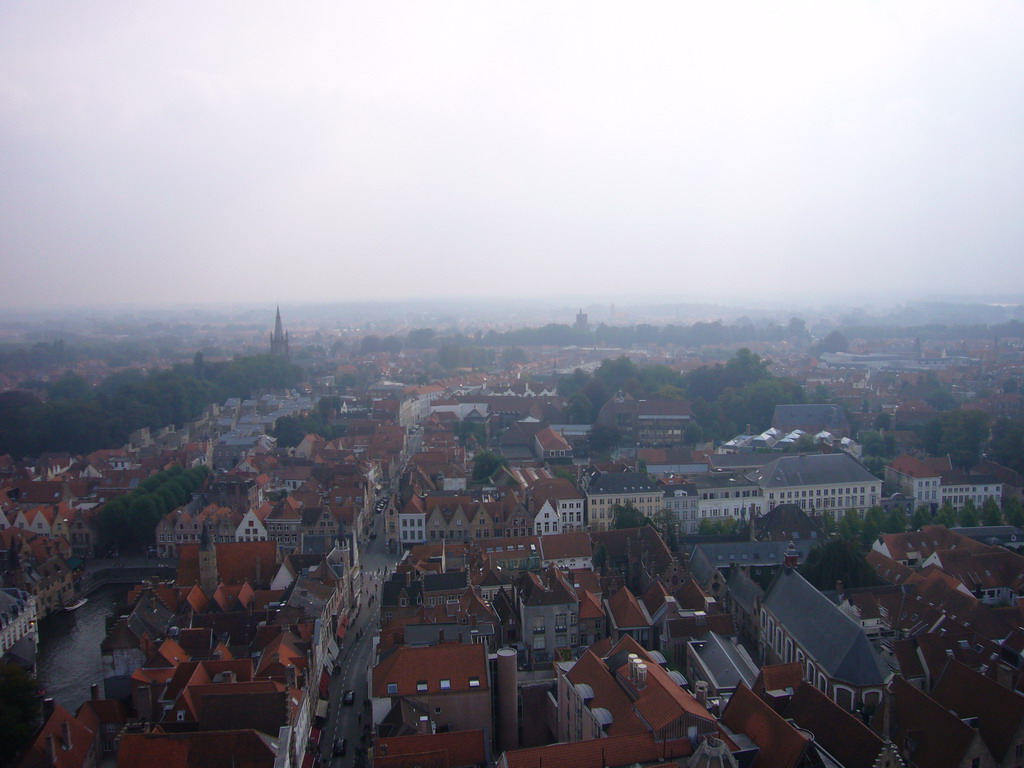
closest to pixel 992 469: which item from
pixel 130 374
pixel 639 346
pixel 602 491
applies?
pixel 602 491

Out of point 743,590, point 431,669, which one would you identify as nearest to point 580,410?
point 743,590

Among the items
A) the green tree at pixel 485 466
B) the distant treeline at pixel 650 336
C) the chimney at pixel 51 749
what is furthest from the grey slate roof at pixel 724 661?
the distant treeline at pixel 650 336

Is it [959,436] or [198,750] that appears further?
[959,436]

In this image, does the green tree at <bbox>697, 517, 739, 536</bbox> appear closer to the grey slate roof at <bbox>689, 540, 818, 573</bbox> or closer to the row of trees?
the grey slate roof at <bbox>689, 540, 818, 573</bbox>

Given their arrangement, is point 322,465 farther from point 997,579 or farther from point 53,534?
point 997,579

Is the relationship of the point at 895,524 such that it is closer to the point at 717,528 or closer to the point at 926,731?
the point at 717,528
